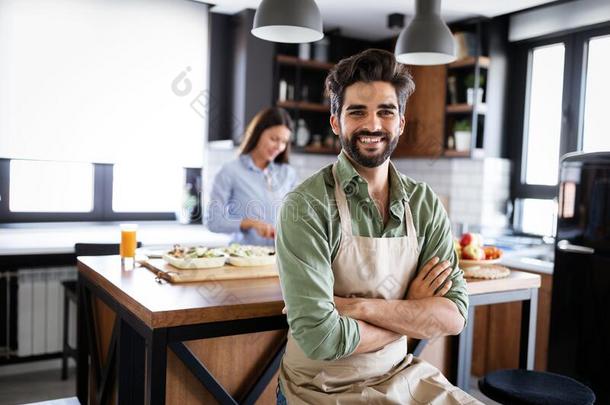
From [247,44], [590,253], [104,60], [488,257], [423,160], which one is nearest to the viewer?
[488,257]

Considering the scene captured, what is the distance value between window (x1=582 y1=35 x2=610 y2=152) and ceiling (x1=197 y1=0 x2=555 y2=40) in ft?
1.70

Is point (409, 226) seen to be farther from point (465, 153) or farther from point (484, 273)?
point (465, 153)

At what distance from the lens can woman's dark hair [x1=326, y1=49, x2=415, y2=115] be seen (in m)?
1.79

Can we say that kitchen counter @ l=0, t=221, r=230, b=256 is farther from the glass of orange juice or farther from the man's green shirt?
the man's green shirt

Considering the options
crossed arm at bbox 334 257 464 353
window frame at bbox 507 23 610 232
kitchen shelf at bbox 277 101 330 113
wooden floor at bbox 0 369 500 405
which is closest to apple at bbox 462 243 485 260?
crossed arm at bbox 334 257 464 353

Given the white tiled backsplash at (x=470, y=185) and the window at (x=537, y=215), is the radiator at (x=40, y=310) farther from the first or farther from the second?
the window at (x=537, y=215)

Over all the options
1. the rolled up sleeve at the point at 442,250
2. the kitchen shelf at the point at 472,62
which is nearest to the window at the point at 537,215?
the kitchen shelf at the point at 472,62

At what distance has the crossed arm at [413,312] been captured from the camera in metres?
1.72

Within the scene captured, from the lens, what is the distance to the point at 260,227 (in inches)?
128

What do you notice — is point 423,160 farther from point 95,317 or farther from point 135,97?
point 95,317

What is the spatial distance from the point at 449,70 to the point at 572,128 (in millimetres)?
1084

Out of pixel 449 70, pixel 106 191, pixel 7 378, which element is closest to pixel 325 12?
pixel 449 70

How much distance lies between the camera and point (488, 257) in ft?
9.18

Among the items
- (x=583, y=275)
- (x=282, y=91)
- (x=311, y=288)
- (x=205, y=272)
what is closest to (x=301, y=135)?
(x=282, y=91)
